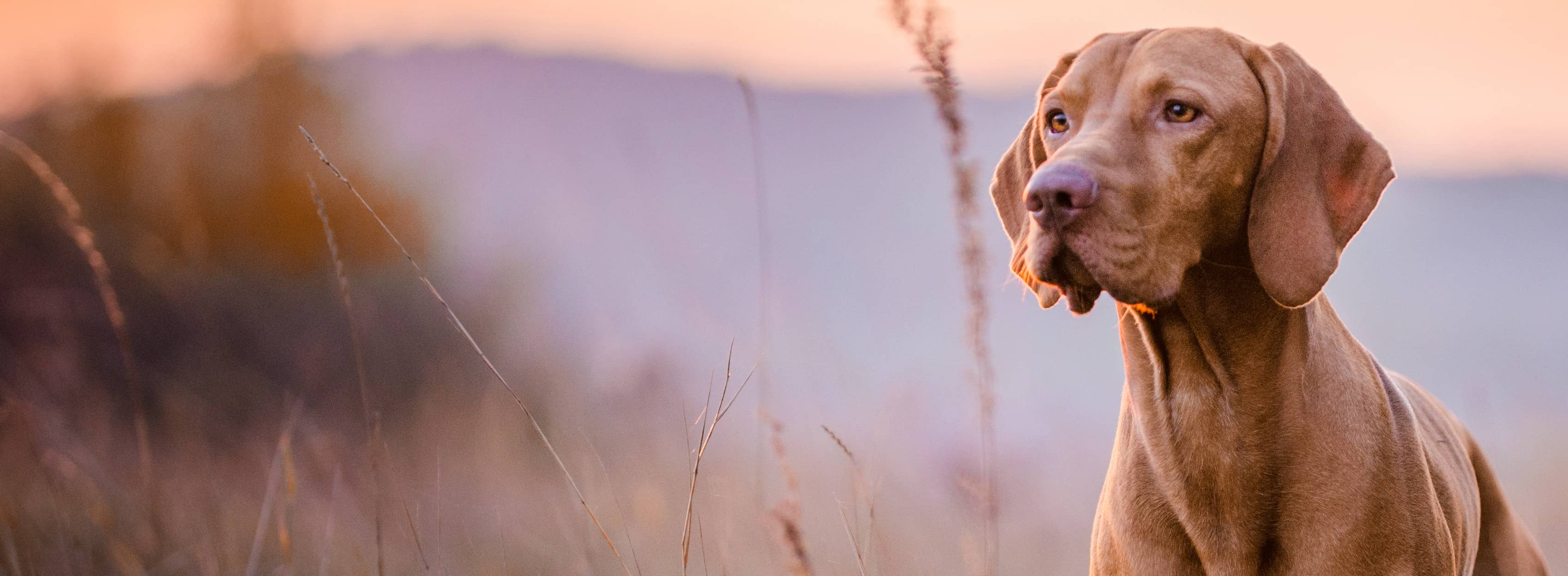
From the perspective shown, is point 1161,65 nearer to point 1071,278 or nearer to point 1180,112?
point 1180,112

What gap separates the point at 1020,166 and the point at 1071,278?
720mm

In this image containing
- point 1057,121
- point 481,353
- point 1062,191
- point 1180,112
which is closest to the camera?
point 1062,191

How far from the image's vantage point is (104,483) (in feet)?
12.8

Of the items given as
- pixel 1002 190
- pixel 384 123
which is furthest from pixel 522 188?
pixel 1002 190

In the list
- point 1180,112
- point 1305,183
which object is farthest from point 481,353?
point 1305,183

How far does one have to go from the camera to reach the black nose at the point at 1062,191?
2186mm

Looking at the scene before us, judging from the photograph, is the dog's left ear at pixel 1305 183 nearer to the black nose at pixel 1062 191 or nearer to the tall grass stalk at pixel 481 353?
the black nose at pixel 1062 191

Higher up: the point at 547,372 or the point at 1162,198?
the point at 1162,198

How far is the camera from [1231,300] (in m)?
2.54

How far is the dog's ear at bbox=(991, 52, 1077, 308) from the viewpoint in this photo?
9.62 ft

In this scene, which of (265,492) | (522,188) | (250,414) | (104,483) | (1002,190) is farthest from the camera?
(522,188)

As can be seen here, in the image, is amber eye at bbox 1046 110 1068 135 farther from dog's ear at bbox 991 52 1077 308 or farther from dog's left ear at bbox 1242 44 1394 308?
dog's left ear at bbox 1242 44 1394 308

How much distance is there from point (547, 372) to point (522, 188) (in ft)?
5.94

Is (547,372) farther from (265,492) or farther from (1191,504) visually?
(1191,504)
